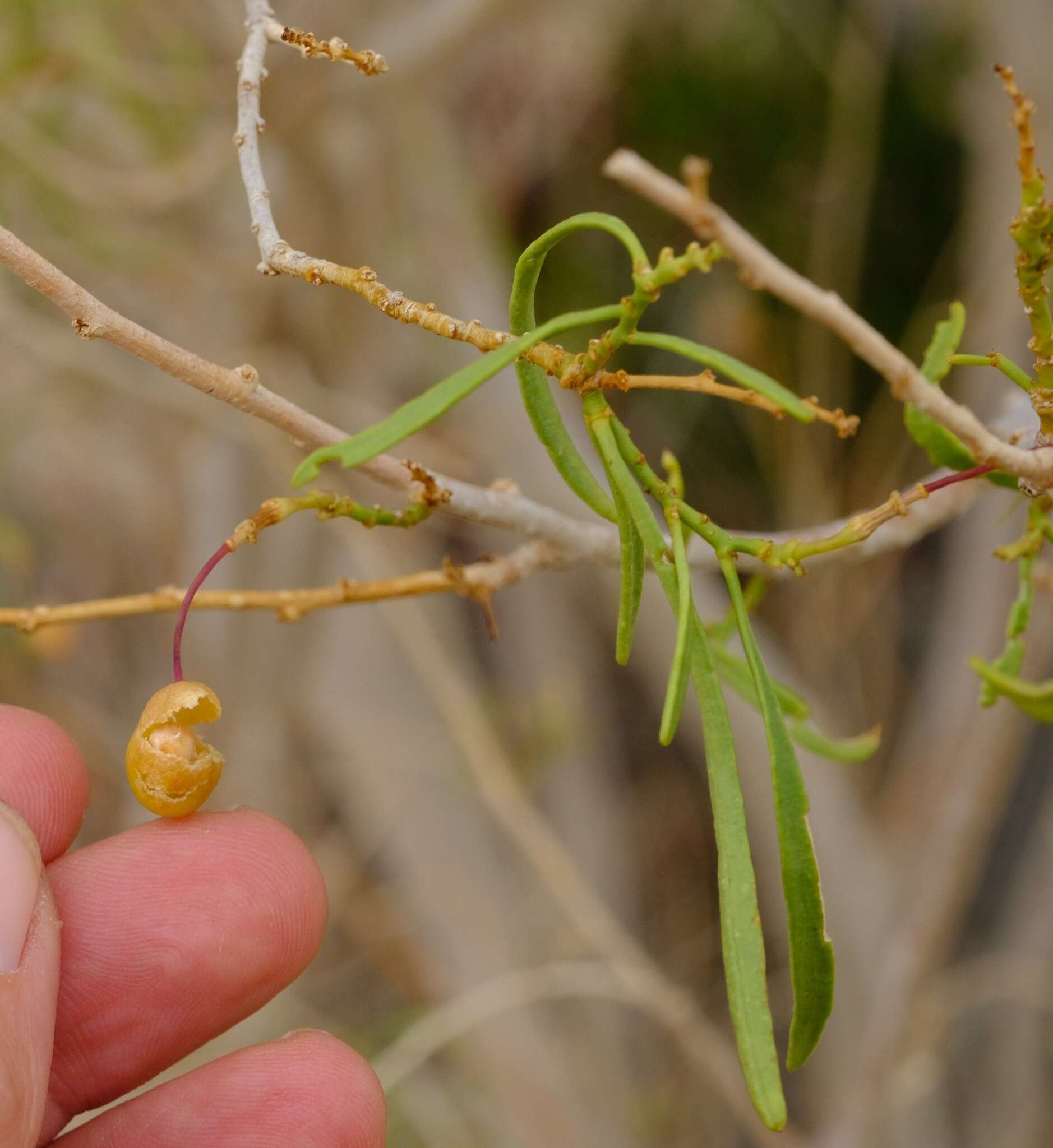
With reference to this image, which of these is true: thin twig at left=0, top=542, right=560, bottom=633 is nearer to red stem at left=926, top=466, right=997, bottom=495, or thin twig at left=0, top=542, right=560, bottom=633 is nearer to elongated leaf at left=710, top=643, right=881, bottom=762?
elongated leaf at left=710, top=643, right=881, bottom=762

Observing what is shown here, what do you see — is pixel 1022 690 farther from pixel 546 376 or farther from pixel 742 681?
pixel 546 376

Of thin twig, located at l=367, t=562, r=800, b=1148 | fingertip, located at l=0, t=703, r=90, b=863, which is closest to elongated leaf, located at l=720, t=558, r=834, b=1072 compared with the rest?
fingertip, located at l=0, t=703, r=90, b=863

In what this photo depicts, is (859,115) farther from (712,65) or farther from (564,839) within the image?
(564,839)


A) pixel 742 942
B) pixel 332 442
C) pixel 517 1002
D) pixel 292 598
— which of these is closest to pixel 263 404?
pixel 332 442

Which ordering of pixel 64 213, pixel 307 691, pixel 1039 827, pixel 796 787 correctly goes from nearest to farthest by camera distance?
pixel 796 787
pixel 64 213
pixel 1039 827
pixel 307 691

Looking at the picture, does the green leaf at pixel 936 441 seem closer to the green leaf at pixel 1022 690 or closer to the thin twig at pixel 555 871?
the green leaf at pixel 1022 690

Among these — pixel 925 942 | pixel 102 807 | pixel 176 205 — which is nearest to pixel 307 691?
pixel 102 807
